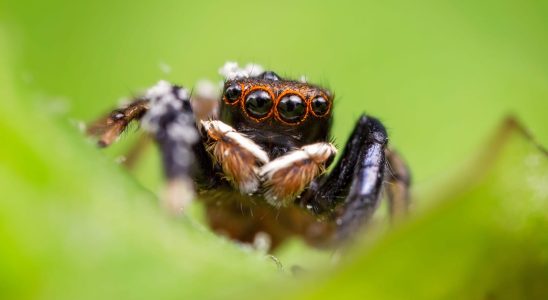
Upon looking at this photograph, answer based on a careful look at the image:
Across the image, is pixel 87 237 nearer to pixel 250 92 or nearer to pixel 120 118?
pixel 120 118

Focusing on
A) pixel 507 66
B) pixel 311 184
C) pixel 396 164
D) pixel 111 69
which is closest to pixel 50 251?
pixel 311 184

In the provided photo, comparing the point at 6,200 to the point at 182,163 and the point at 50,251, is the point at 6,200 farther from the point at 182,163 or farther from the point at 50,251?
the point at 182,163

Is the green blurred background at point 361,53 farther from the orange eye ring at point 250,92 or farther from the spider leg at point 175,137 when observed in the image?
the spider leg at point 175,137

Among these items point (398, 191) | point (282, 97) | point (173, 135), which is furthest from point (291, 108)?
point (173, 135)

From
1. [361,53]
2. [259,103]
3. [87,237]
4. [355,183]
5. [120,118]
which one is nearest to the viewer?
[87,237]

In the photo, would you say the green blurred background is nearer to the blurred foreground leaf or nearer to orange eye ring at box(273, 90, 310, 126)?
orange eye ring at box(273, 90, 310, 126)

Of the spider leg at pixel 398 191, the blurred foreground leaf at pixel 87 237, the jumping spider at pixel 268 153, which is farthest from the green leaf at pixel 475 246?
the spider leg at pixel 398 191
